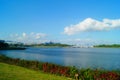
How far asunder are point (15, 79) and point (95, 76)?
238 inches

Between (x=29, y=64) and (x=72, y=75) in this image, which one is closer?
(x=72, y=75)

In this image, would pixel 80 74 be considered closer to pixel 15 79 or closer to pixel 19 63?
pixel 15 79

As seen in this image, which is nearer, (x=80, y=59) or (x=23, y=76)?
(x=23, y=76)

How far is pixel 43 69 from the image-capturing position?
66.1 feet

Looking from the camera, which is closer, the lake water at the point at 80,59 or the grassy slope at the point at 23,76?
the grassy slope at the point at 23,76

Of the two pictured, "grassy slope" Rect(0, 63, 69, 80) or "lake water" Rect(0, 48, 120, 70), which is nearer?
"grassy slope" Rect(0, 63, 69, 80)

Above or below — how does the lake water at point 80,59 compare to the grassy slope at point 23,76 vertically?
below

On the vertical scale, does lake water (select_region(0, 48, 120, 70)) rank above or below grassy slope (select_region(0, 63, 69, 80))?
below

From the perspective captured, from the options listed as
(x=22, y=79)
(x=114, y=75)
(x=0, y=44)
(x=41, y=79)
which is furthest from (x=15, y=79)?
(x=0, y=44)

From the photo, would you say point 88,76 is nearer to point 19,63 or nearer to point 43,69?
point 43,69

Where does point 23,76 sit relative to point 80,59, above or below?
above

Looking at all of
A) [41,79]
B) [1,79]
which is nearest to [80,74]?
[41,79]

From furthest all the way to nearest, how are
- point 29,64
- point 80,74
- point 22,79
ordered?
point 29,64, point 80,74, point 22,79

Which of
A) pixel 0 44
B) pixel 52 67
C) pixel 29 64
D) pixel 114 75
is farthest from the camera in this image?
pixel 0 44
